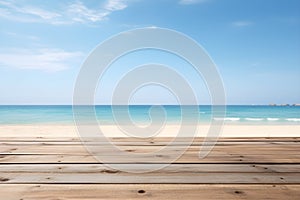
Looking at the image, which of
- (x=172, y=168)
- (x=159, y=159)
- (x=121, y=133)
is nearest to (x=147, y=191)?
(x=172, y=168)

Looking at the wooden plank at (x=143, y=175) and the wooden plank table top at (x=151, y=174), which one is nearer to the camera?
the wooden plank table top at (x=151, y=174)

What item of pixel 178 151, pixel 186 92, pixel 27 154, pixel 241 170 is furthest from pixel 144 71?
pixel 241 170

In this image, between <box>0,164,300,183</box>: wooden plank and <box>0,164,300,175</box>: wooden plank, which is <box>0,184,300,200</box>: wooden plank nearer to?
<box>0,164,300,183</box>: wooden plank

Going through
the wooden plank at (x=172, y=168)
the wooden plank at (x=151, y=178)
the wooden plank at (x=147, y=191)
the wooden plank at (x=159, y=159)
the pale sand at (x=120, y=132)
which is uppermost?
the wooden plank at (x=159, y=159)

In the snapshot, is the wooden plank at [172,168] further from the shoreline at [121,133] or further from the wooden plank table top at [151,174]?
the shoreline at [121,133]

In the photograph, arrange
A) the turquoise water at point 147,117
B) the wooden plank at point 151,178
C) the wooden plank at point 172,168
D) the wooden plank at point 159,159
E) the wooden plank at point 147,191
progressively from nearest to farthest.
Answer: the wooden plank at point 147,191 → the wooden plank at point 151,178 → the wooden plank at point 172,168 → the wooden plank at point 159,159 → the turquoise water at point 147,117

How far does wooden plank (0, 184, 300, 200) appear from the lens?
3.86 feet

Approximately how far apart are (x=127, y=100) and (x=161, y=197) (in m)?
2.65

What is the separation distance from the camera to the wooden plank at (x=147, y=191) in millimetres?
1178

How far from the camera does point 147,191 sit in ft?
4.09

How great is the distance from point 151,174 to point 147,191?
0.87ft

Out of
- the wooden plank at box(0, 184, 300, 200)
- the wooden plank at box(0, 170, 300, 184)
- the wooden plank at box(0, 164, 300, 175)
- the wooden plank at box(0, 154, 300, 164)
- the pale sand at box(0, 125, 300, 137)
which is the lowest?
the pale sand at box(0, 125, 300, 137)

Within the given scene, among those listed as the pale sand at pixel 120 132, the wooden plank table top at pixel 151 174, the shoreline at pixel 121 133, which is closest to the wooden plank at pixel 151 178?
the wooden plank table top at pixel 151 174

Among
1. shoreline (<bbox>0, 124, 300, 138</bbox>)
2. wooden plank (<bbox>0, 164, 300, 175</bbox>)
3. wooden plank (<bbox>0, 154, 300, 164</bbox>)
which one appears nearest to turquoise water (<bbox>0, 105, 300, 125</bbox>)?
shoreline (<bbox>0, 124, 300, 138</bbox>)
